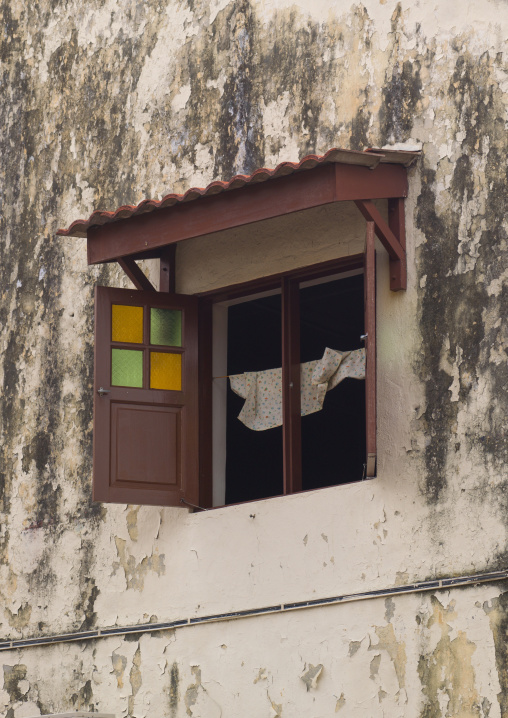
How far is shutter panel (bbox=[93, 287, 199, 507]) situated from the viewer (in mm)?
8477

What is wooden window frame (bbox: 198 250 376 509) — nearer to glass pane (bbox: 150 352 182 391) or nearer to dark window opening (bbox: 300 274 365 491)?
glass pane (bbox: 150 352 182 391)

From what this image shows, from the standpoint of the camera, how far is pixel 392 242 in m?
8.00

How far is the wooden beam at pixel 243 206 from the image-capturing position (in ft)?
25.5

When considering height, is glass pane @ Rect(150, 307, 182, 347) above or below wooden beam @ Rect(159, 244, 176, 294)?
below

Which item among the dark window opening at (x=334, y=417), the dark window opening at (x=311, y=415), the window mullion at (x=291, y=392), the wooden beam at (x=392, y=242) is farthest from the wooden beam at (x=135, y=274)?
the dark window opening at (x=334, y=417)

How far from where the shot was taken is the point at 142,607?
8.66 metres

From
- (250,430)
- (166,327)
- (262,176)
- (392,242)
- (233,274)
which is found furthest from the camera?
(250,430)

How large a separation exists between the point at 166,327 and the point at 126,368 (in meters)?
0.41

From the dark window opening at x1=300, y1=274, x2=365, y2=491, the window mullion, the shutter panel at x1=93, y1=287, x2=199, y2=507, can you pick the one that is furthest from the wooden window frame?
the dark window opening at x1=300, y1=274, x2=365, y2=491

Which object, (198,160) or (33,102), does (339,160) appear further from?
(33,102)

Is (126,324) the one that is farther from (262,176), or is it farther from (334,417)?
(334,417)

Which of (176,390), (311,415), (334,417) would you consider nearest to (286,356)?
(176,390)

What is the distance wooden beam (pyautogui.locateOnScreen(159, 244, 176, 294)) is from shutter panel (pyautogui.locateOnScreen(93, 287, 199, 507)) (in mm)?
337

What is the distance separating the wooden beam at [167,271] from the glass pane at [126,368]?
0.71m
